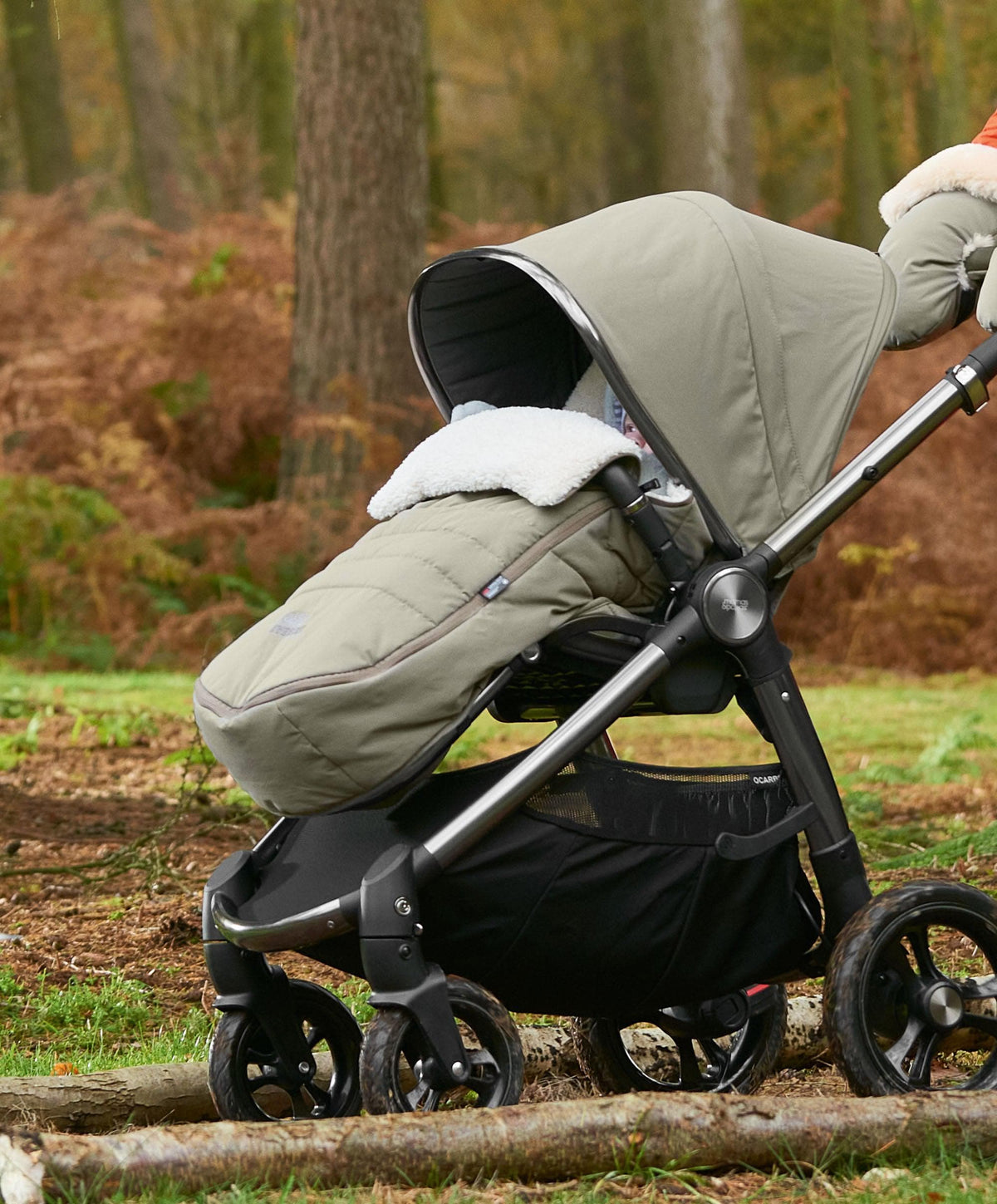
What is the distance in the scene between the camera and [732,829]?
3.07 m

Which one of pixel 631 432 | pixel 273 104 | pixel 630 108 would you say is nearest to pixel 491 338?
pixel 631 432

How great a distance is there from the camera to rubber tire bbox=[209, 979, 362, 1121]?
2980 mm

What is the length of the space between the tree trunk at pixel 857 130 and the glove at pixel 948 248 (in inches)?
512

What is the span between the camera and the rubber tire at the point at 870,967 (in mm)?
2893

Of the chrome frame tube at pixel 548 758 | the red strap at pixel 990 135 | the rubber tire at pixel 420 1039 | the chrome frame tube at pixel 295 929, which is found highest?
the red strap at pixel 990 135

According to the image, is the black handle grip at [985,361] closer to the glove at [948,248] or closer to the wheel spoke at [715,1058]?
the glove at [948,248]

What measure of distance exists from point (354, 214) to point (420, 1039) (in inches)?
304

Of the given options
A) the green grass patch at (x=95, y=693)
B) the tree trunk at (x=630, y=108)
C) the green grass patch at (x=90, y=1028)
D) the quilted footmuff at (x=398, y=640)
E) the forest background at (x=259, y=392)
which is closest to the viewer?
the quilted footmuff at (x=398, y=640)

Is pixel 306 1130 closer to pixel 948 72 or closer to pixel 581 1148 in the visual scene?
pixel 581 1148

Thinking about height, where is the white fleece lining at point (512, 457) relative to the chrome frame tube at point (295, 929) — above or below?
above

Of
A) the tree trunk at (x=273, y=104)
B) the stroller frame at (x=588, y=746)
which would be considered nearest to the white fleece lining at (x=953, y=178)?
the stroller frame at (x=588, y=746)

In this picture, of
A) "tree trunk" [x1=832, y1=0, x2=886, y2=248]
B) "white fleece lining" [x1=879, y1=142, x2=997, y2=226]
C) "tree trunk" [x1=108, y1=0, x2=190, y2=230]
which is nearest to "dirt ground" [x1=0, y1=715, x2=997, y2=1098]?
"white fleece lining" [x1=879, y1=142, x2=997, y2=226]

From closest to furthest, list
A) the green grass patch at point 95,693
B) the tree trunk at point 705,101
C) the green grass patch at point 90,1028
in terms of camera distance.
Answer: the green grass patch at point 90,1028 → the green grass patch at point 95,693 → the tree trunk at point 705,101

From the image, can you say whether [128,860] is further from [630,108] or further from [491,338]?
[630,108]
